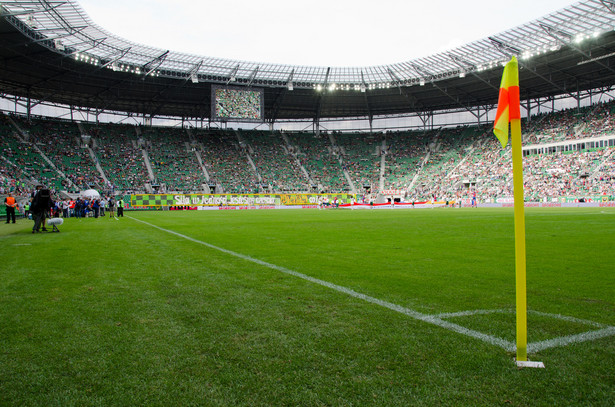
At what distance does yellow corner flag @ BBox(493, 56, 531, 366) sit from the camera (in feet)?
9.40

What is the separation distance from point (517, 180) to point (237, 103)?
52.8 m

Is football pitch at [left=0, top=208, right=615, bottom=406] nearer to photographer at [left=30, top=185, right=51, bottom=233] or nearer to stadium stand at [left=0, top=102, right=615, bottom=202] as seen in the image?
photographer at [left=30, top=185, right=51, bottom=233]

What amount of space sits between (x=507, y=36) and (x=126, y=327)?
5275 centimetres

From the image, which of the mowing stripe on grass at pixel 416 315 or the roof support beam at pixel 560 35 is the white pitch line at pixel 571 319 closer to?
the mowing stripe on grass at pixel 416 315

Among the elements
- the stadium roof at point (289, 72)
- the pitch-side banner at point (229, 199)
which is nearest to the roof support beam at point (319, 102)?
the stadium roof at point (289, 72)

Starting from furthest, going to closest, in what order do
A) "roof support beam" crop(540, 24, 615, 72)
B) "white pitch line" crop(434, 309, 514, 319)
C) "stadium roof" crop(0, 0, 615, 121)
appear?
"roof support beam" crop(540, 24, 615, 72) → "stadium roof" crop(0, 0, 615, 121) → "white pitch line" crop(434, 309, 514, 319)

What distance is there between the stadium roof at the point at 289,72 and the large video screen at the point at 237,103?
3.16m

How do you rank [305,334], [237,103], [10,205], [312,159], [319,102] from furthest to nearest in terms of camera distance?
[312,159] < [319,102] < [237,103] < [10,205] < [305,334]

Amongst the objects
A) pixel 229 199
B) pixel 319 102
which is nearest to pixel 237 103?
pixel 229 199

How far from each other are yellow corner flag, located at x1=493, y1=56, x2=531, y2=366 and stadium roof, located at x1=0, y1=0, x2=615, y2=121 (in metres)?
41.3

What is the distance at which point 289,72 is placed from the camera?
56.7 m

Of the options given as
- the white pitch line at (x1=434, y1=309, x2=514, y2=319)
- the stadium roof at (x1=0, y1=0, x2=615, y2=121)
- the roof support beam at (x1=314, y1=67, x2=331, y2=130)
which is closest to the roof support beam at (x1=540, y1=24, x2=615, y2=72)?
the stadium roof at (x1=0, y1=0, x2=615, y2=121)

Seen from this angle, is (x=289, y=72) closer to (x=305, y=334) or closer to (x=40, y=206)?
(x=40, y=206)

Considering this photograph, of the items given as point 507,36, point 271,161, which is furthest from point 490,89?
point 271,161
